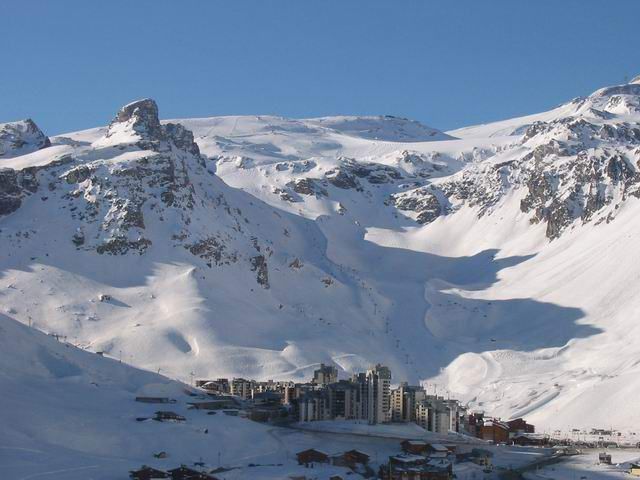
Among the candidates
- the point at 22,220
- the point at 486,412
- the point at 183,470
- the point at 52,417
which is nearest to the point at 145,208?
the point at 22,220

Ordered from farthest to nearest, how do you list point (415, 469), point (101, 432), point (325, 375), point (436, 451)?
point (325, 375) < point (436, 451) < point (101, 432) < point (415, 469)

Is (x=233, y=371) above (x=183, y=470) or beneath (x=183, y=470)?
above

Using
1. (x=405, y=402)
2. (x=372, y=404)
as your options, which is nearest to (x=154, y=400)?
(x=372, y=404)

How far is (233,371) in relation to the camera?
161125 millimetres

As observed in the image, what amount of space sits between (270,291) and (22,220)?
40.0m

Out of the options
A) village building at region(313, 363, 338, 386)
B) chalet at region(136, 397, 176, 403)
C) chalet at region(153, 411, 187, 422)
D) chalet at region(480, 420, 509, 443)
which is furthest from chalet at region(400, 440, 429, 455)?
village building at region(313, 363, 338, 386)

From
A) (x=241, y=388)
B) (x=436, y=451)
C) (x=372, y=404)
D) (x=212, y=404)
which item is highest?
(x=241, y=388)

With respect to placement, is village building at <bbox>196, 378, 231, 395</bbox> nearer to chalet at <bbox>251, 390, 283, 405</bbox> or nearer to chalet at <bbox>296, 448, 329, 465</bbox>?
chalet at <bbox>251, 390, 283, 405</bbox>

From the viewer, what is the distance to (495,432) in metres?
134

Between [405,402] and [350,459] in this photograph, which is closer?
[350,459]

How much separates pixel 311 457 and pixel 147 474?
18637mm

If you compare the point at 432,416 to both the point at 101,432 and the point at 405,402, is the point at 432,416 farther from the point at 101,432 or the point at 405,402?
the point at 101,432

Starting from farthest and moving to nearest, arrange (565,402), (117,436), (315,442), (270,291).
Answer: (270,291), (565,402), (315,442), (117,436)

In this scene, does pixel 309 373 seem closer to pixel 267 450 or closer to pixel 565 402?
pixel 565 402
